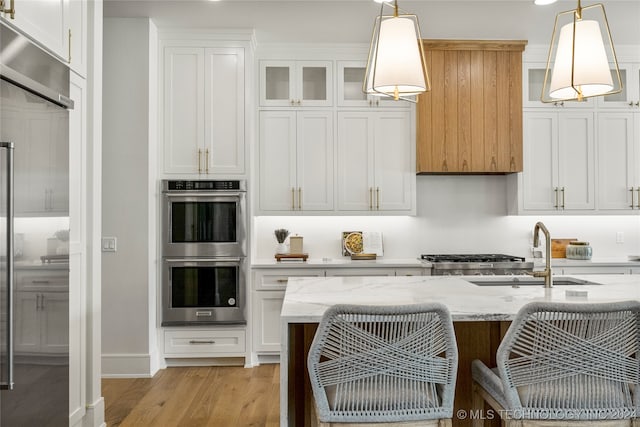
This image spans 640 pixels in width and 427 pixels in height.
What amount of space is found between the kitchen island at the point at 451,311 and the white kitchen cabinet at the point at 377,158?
6.56 ft

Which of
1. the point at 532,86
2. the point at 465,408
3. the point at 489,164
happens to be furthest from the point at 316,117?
the point at 465,408

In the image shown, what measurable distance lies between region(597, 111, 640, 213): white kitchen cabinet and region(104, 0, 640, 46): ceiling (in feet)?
2.33

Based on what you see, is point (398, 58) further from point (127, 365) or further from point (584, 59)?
point (127, 365)

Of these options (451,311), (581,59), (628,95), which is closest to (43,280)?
(451,311)

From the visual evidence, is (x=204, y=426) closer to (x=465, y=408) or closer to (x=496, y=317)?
(x=465, y=408)

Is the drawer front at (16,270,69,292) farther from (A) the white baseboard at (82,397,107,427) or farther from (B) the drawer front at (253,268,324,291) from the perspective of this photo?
(B) the drawer front at (253,268,324,291)

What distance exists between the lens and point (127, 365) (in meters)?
4.03

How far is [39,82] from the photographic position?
79.9 inches

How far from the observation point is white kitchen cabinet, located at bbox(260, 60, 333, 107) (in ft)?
15.1

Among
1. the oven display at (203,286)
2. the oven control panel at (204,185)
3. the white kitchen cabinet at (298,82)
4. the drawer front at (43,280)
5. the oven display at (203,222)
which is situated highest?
the white kitchen cabinet at (298,82)

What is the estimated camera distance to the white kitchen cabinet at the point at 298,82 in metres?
4.61

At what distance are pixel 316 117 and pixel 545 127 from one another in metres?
2.02

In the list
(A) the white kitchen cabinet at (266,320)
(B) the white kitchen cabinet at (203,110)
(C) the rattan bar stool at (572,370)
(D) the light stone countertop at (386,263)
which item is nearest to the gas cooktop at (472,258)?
(D) the light stone countertop at (386,263)

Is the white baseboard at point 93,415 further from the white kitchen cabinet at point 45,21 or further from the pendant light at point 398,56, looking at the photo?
the pendant light at point 398,56
